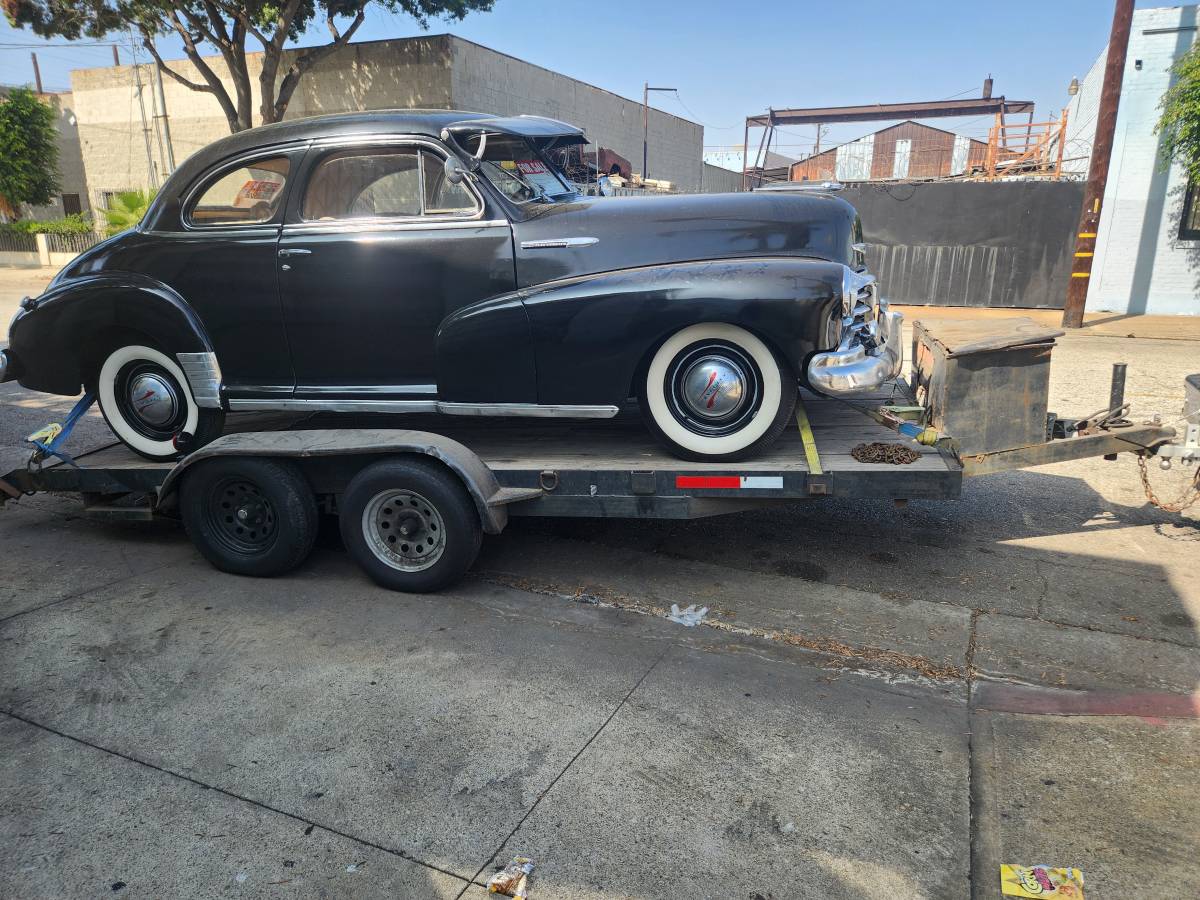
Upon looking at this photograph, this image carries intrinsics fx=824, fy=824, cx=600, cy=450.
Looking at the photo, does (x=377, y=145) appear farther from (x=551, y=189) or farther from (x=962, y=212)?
A: (x=962, y=212)

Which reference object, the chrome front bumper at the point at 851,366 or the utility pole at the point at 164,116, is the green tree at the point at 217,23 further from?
the chrome front bumper at the point at 851,366

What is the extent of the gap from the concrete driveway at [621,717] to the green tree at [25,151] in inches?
1208

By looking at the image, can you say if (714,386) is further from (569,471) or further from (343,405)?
(343,405)

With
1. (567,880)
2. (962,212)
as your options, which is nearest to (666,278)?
(567,880)

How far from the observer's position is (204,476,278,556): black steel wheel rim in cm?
462

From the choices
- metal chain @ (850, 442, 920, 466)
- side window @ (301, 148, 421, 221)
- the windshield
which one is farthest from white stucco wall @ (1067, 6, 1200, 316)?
side window @ (301, 148, 421, 221)

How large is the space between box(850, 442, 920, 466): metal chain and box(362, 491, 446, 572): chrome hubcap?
7.20 ft

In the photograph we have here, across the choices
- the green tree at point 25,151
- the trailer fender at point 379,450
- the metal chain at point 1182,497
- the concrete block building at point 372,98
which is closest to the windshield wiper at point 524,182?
the trailer fender at point 379,450

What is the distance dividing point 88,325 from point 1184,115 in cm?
1572

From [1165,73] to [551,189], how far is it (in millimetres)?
14678

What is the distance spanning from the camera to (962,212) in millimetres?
16125

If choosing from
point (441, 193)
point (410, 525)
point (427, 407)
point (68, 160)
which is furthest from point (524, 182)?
point (68, 160)

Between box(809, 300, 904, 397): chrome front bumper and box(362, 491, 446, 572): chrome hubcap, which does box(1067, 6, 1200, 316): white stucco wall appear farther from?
box(362, 491, 446, 572): chrome hubcap

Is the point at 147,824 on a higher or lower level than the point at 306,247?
lower
